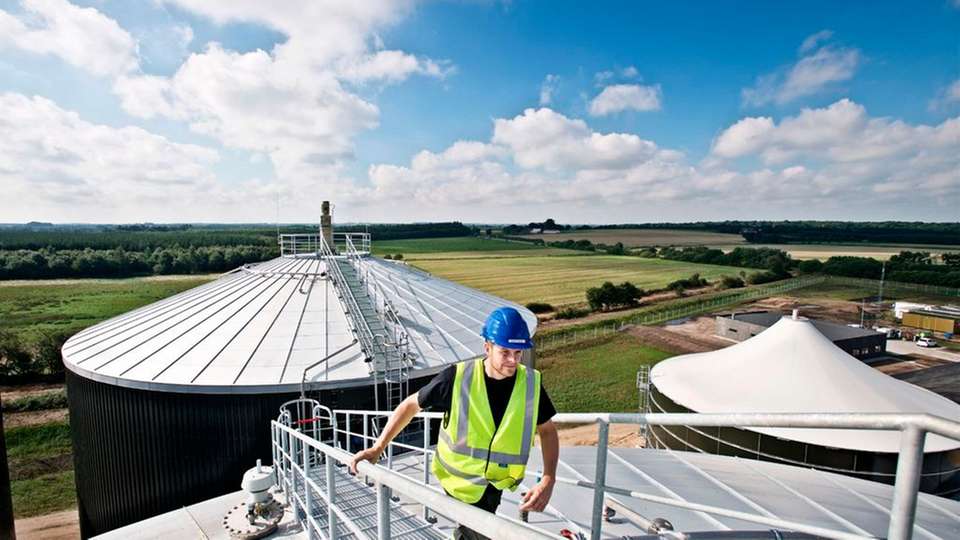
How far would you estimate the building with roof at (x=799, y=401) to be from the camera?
14859 mm

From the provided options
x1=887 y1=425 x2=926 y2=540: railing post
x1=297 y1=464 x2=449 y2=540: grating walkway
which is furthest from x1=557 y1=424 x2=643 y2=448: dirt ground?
x1=887 y1=425 x2=926 y2=540: railing post

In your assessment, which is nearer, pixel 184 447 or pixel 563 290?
pixel 184 447

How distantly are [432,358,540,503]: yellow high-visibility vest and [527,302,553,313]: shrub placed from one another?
5364 centimetres

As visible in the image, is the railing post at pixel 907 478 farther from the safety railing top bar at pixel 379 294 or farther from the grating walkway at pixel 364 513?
the safety railing top bar at pixel 379 294

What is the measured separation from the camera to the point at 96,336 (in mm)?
15273

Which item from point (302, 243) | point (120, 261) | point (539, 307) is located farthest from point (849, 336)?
point (120, 261)

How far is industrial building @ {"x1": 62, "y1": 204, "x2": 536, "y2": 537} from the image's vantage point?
11.1m

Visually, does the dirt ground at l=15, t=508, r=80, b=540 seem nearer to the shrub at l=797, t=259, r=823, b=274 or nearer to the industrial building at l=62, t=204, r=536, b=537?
the industrial building at l=62, t=204, r=536, b=537

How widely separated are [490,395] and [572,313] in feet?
175

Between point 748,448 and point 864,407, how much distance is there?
4.24 metres

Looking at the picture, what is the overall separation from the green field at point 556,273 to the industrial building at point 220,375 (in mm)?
46792

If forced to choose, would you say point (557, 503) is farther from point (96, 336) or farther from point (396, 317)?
point (96, 336)

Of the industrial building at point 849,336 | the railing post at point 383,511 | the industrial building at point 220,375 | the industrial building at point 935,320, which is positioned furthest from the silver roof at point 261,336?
the industrial building at point 935,320

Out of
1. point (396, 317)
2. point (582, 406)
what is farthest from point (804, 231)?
point (396, 317)
